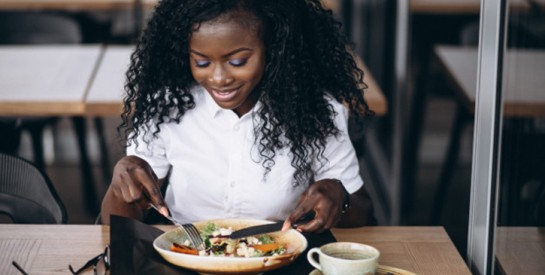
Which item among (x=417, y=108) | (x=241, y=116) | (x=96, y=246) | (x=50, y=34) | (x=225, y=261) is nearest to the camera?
(x=225, y=261)

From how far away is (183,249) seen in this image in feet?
5.11

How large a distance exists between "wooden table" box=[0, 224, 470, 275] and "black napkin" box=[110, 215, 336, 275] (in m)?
0.11

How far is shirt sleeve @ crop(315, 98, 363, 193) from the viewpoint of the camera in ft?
6.23

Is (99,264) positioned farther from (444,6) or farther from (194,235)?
(444,6)

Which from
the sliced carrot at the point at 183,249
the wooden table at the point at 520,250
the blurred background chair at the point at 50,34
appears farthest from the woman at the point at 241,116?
the blurred background chair at the point at 50,34

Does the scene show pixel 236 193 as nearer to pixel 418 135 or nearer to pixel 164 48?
pixel 164 48

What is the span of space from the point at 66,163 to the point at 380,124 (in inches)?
59.7

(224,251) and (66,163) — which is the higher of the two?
(224,251)

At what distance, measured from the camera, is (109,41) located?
430cm

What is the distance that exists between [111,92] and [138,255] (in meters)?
1.42

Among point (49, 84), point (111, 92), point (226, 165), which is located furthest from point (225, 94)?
point (49, 84)

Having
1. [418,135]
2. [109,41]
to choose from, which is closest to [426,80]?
[418,135]

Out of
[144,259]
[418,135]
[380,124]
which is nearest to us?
[144,259]

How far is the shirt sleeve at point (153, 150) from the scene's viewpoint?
6.29 ft
